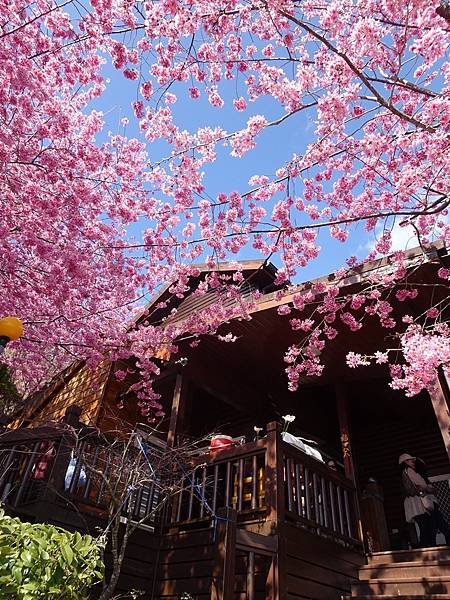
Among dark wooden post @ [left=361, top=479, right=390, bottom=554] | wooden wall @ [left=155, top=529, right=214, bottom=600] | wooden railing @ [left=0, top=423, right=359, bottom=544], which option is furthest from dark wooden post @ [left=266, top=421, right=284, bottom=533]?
dark wooden post @ [left=361, top=479, right=390, bottom=554]

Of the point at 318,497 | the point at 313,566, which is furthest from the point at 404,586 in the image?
the point at 318,497

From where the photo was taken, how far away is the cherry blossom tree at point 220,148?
4.07m

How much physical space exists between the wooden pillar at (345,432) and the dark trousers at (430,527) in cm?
99

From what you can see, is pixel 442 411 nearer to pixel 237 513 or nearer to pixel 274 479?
pixel 274 479

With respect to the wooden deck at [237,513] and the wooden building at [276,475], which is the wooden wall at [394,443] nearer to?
the wooden building at [276,475]

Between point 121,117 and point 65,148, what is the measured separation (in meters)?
1.00

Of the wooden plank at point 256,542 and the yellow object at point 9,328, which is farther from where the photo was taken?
the yellow object at point 9,328

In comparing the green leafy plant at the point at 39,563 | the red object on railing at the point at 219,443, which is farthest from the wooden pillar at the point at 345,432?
the green leafy plant at the point at 39,563

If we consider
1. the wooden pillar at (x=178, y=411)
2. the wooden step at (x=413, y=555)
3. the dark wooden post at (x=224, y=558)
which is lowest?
the dark wooden post at (x=224, y=558)

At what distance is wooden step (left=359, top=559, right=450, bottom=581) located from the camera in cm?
437

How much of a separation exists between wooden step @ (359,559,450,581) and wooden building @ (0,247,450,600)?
0.04 ft

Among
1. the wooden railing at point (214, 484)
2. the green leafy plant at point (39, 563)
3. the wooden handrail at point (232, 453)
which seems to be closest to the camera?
the green leafy plant at point (39, 563)

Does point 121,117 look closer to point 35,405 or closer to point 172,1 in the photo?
point 172,1

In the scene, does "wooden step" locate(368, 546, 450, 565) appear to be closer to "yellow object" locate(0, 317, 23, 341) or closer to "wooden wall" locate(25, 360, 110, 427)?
"yellow object" locate(0, 317, 23, 341)
